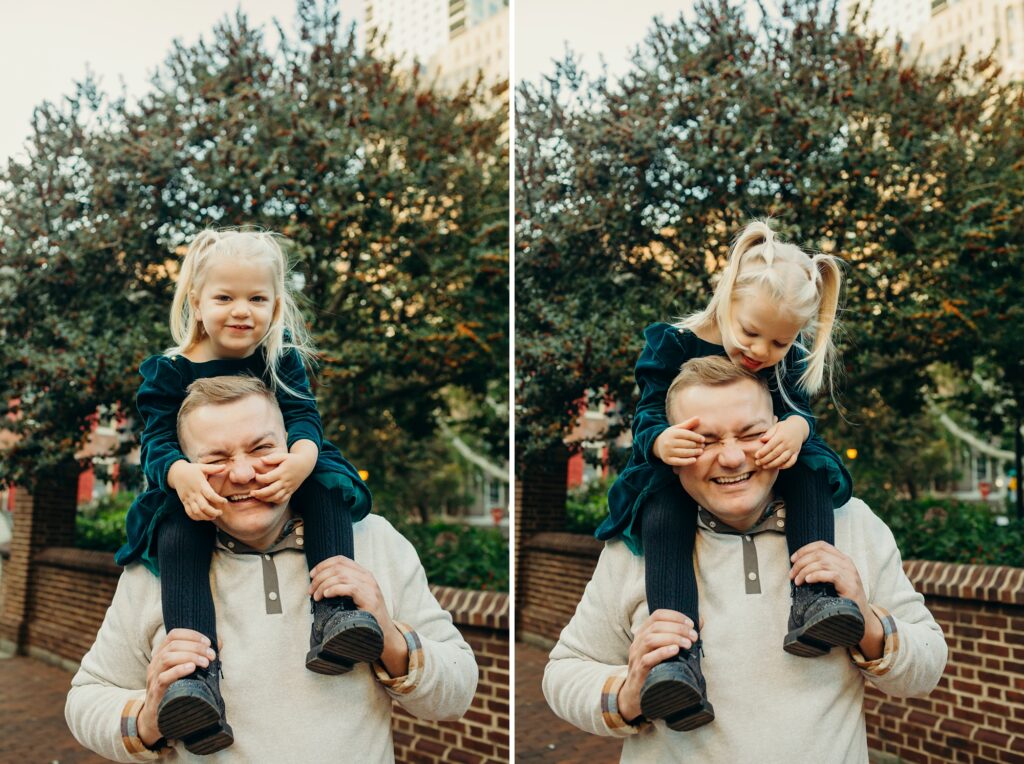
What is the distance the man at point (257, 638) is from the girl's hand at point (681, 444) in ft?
2.23

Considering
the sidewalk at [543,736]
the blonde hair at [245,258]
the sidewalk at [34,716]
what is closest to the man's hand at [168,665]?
the blonde hair at [245,258]

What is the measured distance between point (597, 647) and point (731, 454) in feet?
1.81

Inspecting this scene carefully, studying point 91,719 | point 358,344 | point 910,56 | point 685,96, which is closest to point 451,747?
point 358,344

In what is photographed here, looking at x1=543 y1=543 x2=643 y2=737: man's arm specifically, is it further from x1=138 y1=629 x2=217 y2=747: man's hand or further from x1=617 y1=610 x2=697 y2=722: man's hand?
x1=138 y1=629 x2=217 y2=747: man's hand

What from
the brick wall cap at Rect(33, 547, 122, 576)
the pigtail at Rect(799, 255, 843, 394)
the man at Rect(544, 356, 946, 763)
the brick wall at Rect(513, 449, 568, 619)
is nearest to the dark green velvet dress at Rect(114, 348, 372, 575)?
the man at Rect(544, 356, 946, 763)

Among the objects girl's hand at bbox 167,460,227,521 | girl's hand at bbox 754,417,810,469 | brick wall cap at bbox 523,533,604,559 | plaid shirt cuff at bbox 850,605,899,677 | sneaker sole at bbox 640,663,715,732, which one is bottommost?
brick wall cap at bbox 523,533,604,559

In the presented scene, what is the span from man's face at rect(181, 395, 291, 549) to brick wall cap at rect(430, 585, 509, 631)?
3.55 m

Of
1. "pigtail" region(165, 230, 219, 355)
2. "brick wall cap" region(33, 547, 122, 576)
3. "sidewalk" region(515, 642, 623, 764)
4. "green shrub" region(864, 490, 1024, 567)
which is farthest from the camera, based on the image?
"brick wall cap" region(33, 547, 122, 576)

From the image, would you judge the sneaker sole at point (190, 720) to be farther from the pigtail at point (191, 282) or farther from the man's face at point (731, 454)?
the man's face at point (731, 454)

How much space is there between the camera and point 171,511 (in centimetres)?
197

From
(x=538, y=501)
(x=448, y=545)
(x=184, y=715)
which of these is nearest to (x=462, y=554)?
(x=448, y=545)

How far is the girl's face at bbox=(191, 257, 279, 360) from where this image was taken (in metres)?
2.16

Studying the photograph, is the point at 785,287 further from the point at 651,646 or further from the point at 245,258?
the point at 245,258

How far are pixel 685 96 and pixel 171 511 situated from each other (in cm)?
534
